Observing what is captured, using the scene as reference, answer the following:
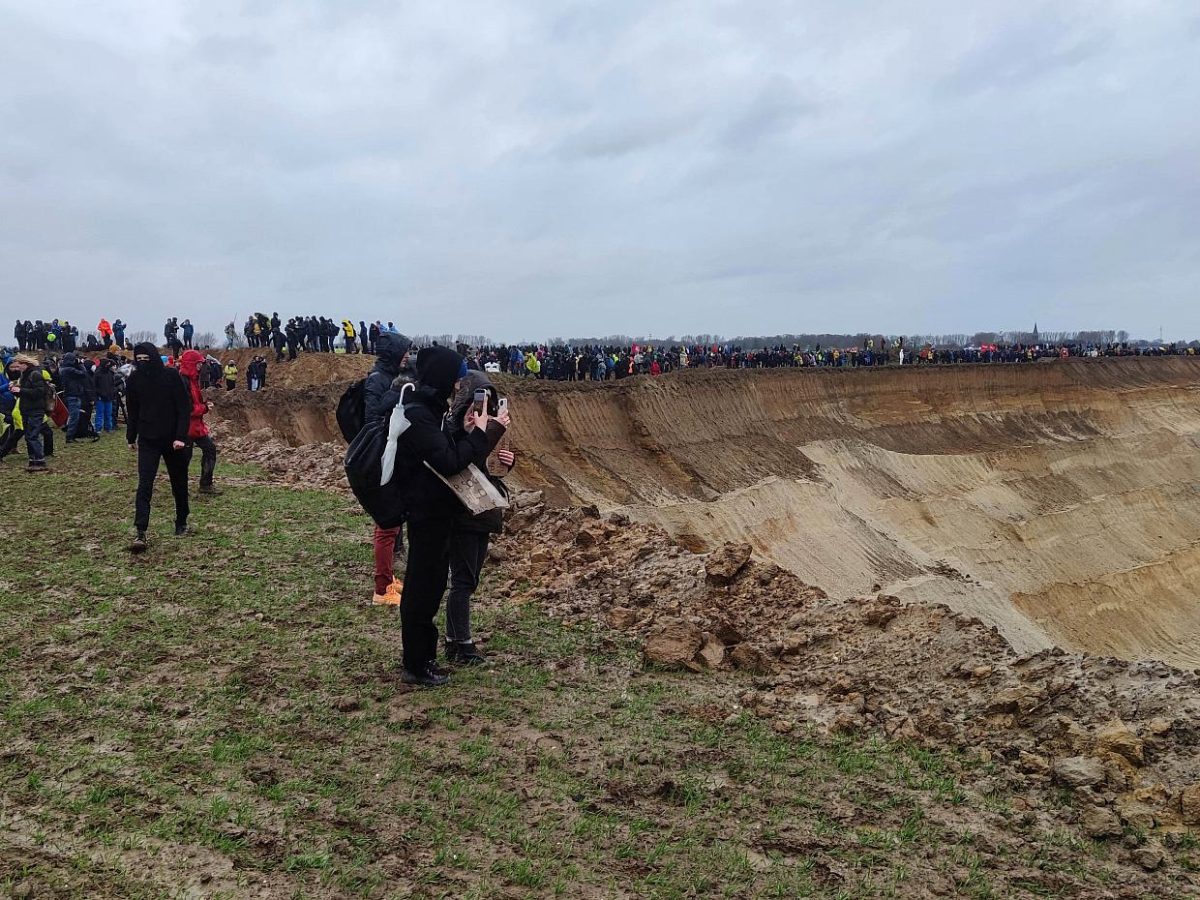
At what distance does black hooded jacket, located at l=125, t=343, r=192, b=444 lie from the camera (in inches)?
326

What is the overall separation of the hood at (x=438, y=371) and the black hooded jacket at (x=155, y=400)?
4293mm

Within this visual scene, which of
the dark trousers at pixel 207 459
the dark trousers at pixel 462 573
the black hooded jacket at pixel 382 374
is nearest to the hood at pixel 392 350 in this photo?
the black hooded jacket at pixel 382 374

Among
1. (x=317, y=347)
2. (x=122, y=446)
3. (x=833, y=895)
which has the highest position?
(x=317, y=347)

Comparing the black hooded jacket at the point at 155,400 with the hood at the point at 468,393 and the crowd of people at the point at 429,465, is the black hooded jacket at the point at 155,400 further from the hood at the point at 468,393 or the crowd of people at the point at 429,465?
the hood at the point at 468,393

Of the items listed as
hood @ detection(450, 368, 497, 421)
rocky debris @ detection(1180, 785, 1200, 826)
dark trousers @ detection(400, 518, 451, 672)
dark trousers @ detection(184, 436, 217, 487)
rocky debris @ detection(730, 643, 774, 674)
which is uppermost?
hood @ detection(450, 368, 497, 421)

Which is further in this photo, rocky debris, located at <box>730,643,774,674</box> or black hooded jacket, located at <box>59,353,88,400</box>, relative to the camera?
black hooded jacket, located at <box>59,353,88,400</box>

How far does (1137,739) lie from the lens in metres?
4.71

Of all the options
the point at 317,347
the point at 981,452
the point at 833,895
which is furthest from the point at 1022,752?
the point at 981,452

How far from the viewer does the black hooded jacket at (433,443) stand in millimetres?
5059

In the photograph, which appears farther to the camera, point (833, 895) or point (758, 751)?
point (758, 751)

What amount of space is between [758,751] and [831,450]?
31.2 metres

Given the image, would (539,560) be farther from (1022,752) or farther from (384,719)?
(1022,752)

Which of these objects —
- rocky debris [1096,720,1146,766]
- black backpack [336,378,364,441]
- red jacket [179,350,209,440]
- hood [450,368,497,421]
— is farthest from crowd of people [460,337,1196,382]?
rocky debris [1096,720,1146,766]

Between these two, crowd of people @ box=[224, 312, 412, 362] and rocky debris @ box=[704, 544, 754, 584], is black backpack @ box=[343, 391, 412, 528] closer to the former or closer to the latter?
rocky debris @ box=[704, 544, 754, 584]
